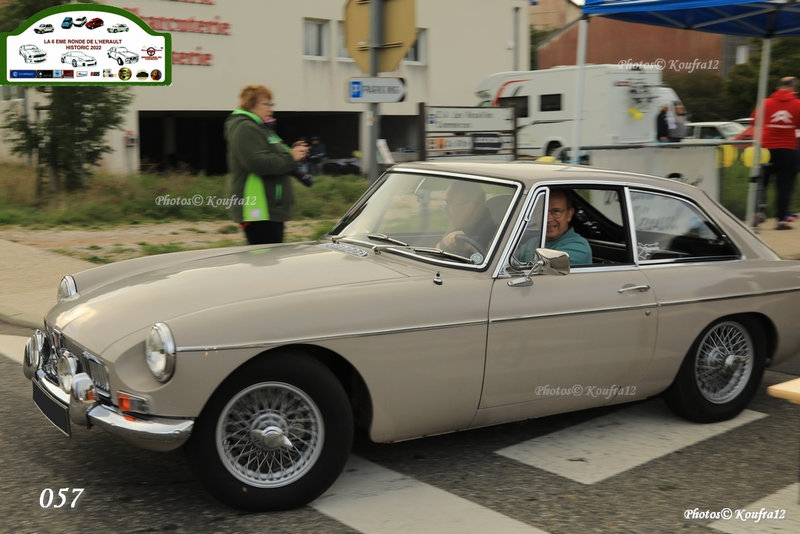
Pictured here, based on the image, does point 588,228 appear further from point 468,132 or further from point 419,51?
point 419,51

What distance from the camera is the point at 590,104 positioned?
906 inches

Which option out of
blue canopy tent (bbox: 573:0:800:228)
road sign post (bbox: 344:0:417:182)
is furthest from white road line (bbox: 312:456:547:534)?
blue canopy tent (bbox: 573:0:800:228)

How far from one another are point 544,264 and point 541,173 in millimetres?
670

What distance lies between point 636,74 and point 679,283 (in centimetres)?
1895

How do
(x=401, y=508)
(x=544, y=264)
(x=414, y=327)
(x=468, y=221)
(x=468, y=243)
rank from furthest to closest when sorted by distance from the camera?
(x=468, y=221) → (x=468, y=243) → (x=544, y=264) → (x=414, y=327) → (x=401, y=508)

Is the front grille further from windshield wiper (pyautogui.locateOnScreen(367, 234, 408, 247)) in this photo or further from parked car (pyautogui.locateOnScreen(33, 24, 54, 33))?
parked car (pyautogui.locateOnScreen(33, 24, 54, 33))

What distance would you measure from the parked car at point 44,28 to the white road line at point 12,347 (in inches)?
464

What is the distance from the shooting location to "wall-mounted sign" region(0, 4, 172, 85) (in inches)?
687

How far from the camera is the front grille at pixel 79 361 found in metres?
3.87

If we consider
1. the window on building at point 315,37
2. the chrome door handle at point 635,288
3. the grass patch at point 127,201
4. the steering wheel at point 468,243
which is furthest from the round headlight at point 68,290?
the window on building at point 315,37

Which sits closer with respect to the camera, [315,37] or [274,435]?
[274,435]

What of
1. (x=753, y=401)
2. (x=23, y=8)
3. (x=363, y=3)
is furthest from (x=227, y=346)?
(x=23, y=8)

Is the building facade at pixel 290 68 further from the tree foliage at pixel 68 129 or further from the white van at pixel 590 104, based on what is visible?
the white van at pixel 590 104

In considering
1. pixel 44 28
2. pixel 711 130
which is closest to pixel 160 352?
pixel 44 28
